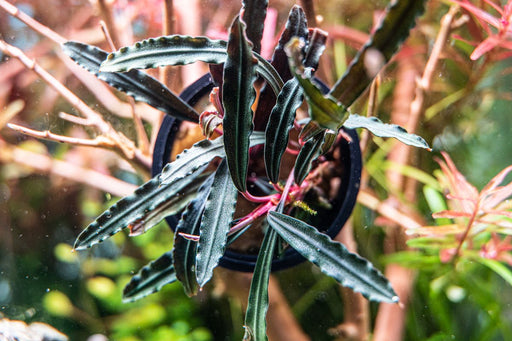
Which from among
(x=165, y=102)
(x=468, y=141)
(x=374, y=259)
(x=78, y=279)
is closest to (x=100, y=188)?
(x=78, y=279)

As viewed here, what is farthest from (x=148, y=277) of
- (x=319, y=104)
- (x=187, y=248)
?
(x=319, y=104)

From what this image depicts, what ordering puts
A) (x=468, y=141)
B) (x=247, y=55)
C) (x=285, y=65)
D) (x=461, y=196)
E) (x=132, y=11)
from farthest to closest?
(x=468, y=141)
(x=132, y=11)
(x=461, y=196)
(x=285, y=65)
(x=247, y=55)

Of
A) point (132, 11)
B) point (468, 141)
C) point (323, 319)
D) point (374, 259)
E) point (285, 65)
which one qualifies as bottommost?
point (323, 319)

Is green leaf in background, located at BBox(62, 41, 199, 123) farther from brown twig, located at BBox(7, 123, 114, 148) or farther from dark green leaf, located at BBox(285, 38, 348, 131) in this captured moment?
dark green leaf, located at BBox(285, 38, 348, 131)

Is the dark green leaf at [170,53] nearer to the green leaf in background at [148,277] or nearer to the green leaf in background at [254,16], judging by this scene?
the green leaf in background at [254,16]

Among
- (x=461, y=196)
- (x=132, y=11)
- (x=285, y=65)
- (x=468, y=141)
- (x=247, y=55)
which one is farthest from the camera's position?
(x=468, y=141)

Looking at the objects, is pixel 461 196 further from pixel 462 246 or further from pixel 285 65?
pixel 285 65

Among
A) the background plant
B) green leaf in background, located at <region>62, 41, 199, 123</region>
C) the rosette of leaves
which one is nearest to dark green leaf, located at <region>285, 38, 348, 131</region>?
the rosette of leaves

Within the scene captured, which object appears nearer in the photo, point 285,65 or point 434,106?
point 285,65
